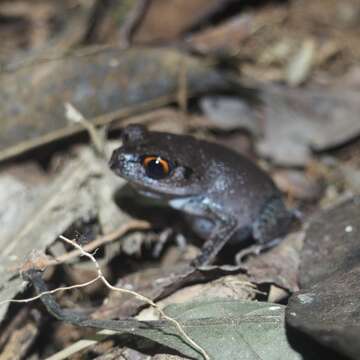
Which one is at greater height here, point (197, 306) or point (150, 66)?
point (150, 66)

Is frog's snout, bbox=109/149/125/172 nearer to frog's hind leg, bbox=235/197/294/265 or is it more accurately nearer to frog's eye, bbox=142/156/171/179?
frog's eye, bbox=142/156/171/179

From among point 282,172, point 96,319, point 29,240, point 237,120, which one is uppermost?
point 29,240

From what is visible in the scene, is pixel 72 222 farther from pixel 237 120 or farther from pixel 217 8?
pixel 217 8

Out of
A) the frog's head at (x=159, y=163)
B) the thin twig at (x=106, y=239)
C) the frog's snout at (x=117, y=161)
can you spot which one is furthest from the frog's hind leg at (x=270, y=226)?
the frog's snout at (x=117, y=161)

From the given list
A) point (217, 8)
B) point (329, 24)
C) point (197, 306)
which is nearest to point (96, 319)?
point (197, 306)

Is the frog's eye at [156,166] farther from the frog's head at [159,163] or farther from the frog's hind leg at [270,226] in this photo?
the frog's hind leg at [270,226]

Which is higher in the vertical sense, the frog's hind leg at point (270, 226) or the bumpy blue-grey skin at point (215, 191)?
the bumpy blue-grey skin at point (215, 191)

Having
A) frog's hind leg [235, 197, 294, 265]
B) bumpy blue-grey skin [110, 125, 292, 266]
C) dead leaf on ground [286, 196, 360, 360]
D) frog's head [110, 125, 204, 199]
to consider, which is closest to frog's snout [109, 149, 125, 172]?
frog's head [110, 125, 204, 199]
